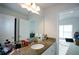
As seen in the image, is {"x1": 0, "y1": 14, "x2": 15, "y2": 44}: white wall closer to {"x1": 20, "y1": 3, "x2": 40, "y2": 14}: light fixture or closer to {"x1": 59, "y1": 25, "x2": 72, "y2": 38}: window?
{"x1": 20, "y1": 3, "x2": 40, "y2": 14}: light fixture

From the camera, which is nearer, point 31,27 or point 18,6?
point 18,6

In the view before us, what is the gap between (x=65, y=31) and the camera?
1646 millimetres

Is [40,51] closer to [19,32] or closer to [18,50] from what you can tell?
[18,50]

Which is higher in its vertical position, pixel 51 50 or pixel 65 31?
pixel 65 31

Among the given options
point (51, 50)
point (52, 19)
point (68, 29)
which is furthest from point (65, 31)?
point (51, 50)

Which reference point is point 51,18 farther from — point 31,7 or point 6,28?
point 6,28

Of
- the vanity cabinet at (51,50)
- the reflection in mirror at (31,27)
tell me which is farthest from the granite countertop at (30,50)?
the reflection in mirror at (31,27)

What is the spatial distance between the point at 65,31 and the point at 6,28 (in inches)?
40.7

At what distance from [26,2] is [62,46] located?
101 centimetres

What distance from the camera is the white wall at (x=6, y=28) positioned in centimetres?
137

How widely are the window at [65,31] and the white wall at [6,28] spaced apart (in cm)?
86

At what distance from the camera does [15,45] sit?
148 cm
